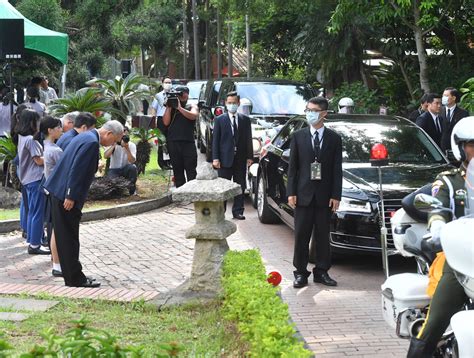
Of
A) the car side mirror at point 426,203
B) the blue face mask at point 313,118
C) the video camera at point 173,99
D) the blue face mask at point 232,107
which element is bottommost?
the car side mirror at point 426,203

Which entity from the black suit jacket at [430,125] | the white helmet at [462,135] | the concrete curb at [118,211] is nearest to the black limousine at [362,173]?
the black suit jacket at [430,125]

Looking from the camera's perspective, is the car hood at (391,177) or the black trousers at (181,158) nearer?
the car hood at (391,177)

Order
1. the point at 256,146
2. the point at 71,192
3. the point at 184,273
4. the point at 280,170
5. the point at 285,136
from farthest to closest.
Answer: the point at 256,146, the point at 285,136, the point at 280,170, the point at 184,273, the point at 71,192

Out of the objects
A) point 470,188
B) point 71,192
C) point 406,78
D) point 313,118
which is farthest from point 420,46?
point 470,188

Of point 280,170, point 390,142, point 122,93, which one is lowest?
point 280,170

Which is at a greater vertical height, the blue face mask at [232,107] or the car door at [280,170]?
the blue face mask at [232,107]

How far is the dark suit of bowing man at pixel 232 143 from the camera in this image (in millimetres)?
12656

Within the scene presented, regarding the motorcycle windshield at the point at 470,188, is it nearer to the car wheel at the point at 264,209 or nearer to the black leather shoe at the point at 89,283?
the black leather shoe at the point at 89,283

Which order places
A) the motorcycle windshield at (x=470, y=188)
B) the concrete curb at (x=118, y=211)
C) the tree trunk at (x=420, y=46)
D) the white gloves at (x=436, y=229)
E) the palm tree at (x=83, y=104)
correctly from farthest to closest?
the tree trunk at (x=420, y=46), the palm tree at (x=83, y=104), the concrete curb at (x=118, y=211), the motorcycle windshield at (x=470, y=188), the white gloves at (x=436, y=229)

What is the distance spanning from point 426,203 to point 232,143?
772cm

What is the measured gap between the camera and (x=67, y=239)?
27.6 feet

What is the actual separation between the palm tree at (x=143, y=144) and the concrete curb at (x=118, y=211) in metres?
1.70

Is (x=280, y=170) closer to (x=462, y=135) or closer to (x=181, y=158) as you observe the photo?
(x=181, y=158)

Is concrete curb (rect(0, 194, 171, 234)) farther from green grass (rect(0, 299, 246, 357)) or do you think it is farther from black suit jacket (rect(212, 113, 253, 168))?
green grass (rect(0, 299, 246, 357))
